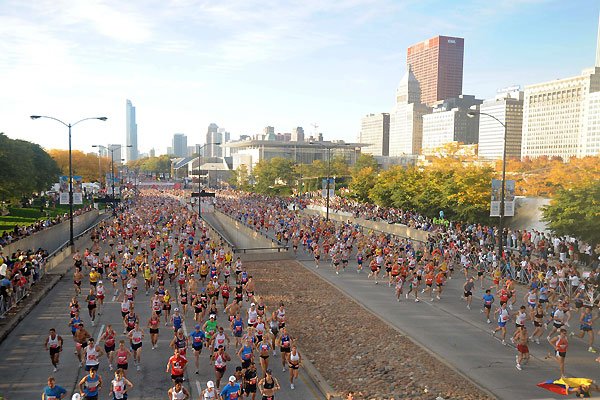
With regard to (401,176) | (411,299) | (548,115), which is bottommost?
(411,299)

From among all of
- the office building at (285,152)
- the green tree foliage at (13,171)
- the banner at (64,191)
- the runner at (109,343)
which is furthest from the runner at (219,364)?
the office building at (285,152)

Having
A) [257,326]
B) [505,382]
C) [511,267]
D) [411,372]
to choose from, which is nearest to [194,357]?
[257,326]

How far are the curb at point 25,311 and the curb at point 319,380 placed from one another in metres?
8.64

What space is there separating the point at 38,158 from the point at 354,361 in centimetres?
6818

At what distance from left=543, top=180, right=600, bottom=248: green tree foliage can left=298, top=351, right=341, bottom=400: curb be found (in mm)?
18874

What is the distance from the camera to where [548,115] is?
581 ft

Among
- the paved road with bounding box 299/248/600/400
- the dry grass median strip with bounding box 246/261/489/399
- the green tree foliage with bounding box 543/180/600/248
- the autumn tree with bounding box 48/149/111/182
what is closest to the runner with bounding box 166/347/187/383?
the dry grass median strip with bounding box 246/261/489/399

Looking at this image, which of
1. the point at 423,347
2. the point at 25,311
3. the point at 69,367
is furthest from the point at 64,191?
the point at 423,347

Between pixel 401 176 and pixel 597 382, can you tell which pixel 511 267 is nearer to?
pixel 597 382

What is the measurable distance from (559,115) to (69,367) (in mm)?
188868

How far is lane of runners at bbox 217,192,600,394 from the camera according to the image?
14.7m

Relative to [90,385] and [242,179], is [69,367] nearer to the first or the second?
[90,385]

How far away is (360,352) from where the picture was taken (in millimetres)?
13891

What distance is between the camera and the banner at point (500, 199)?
24256 millimetres
